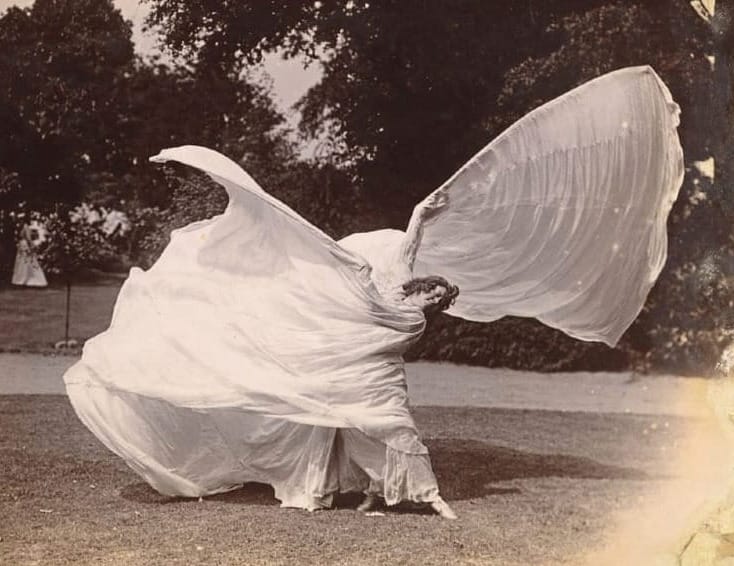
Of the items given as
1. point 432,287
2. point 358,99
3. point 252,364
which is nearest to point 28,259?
point 252,364

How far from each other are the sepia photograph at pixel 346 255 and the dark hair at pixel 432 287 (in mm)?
16

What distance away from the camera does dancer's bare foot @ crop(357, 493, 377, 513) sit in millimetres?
3607

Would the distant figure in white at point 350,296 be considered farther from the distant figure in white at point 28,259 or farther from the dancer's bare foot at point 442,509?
the distant figure in white at point 28,259

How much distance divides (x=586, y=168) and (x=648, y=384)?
1.15m

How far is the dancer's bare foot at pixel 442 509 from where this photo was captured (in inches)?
140

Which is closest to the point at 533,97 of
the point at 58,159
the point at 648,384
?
the point at 648,384

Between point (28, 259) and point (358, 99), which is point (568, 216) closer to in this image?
point (358, 99)

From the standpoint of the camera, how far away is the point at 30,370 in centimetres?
411

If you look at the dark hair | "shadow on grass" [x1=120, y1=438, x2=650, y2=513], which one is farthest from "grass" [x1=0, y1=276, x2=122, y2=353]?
the dark hair

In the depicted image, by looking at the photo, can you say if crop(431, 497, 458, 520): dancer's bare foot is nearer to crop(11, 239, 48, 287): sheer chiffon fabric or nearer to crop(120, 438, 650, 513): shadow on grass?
crop(120, 438, 650, 513): shadow on grass

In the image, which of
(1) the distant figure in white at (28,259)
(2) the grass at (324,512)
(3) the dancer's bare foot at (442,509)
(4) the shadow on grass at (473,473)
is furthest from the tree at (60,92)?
(3) the dancer's bare foot at (442,509)

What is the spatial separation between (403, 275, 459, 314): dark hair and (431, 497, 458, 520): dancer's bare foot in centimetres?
74

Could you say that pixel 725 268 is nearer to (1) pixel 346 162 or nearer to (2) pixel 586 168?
(2) pixel 586 168

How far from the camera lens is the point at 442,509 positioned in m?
3.56
